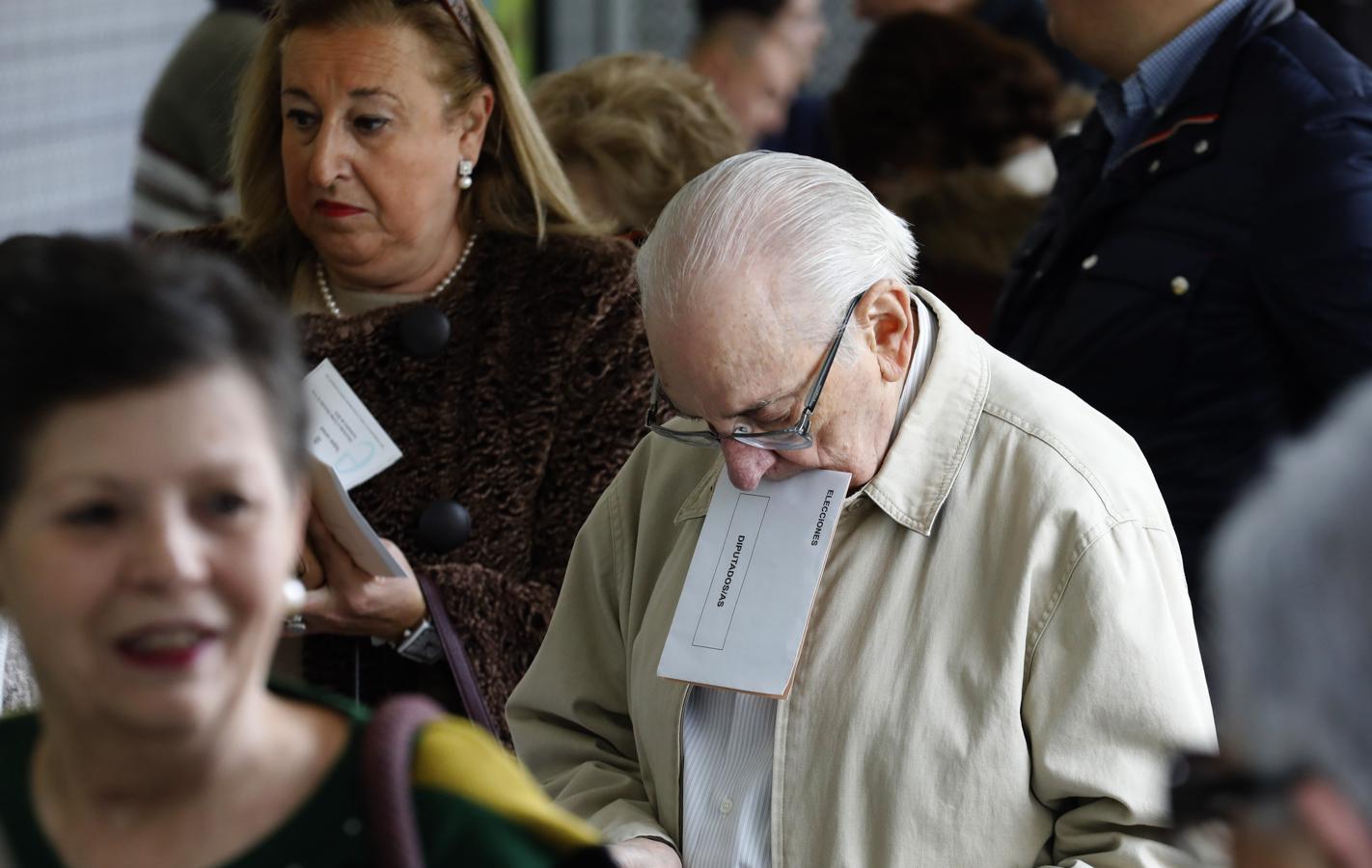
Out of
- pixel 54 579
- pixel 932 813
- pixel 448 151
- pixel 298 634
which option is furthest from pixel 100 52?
pixel 54 579

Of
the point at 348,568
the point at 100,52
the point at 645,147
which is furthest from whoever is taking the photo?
the point at 100,52

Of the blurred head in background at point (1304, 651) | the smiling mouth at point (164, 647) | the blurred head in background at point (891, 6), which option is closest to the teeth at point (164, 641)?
the smiling mouth at point (164, 647)

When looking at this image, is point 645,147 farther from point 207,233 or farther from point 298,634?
point 298,634

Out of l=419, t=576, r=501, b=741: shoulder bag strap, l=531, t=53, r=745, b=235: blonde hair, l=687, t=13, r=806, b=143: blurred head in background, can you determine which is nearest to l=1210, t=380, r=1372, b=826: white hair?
l=419, t=576, r=501, b=741: shoulder bag strap

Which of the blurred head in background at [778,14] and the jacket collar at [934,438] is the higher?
the jacket collar at [934,438]

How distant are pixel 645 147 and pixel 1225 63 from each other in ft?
3.74

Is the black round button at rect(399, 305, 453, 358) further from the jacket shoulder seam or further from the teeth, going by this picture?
the teeth

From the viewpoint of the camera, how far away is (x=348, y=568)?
2.40 metres

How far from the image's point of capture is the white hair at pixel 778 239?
1.99 m

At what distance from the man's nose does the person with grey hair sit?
3.56ft

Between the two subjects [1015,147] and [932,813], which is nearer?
[932,813]

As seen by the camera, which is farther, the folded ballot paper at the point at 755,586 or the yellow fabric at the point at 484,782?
the folded ballot paper at the point at 755,586

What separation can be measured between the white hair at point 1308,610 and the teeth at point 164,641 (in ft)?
2.09

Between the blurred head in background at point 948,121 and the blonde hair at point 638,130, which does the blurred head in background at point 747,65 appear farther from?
the blonde hair at point 638,130
